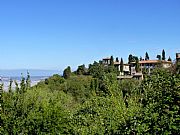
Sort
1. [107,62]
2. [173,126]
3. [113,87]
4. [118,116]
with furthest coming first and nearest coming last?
[107,62]
[113,87]
[118,116]
[173,126]

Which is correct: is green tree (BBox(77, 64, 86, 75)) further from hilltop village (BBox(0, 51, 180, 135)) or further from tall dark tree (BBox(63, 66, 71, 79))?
hilltop village (BBox(0, 51, 180, 135))

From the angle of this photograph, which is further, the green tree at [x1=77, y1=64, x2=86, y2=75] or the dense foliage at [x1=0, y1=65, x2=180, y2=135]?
the green tree at [x1=77, y1=64, x2=86, y2=75]

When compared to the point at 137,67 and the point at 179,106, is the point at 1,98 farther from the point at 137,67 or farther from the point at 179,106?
the point at 137,67

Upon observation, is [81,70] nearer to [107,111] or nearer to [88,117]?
[88,117]

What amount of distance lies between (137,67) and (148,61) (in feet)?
19.1

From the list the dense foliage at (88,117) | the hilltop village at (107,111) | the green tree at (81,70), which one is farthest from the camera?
the green tree at (81,70)

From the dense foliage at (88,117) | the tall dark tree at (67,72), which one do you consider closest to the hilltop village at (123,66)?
the tall dark tree at (67,72)

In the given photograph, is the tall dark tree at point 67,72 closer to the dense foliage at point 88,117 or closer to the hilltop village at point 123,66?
the hilltop village at point 123,66

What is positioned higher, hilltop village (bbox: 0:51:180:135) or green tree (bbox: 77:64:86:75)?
green tree (bbox: 77:64:86:75)

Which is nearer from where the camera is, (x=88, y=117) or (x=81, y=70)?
(x=88, y=117)

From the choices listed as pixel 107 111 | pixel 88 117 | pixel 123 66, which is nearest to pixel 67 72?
pixel 123 66

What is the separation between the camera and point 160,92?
585cm

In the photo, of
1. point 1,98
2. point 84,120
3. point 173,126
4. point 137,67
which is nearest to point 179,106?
point 173,126

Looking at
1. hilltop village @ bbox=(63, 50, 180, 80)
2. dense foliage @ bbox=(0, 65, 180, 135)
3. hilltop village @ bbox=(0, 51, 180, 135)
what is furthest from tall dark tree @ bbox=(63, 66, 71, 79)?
dense foliage @ bbox=(0, 65, 180, 135)
